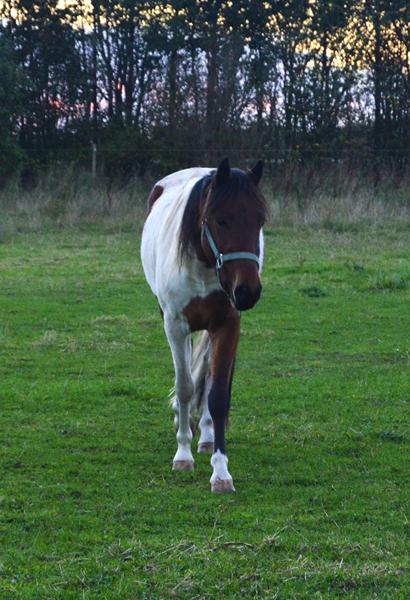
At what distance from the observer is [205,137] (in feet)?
76.8

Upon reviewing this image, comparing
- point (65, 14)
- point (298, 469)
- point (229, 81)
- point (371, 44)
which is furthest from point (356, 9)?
point (298, 469)

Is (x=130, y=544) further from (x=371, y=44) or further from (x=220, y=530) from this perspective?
(x=371, y=44)

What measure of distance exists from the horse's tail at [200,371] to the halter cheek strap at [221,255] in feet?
3.45

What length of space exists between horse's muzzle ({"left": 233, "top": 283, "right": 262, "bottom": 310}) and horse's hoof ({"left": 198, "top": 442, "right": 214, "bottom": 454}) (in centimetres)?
135

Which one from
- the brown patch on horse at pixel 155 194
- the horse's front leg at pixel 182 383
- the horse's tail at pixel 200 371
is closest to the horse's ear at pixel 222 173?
the horse's front leg at pixel 182 383

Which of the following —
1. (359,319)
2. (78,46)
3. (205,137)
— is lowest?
(359,319)

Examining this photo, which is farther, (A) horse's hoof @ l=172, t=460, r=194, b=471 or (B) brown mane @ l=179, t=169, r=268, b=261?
(A) horse's hoof @ l=172, t=460, r=194, b=471

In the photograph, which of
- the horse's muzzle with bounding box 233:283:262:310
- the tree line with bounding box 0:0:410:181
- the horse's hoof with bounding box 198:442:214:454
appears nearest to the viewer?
the horse's muzzle with bounding box 233:283:262:310

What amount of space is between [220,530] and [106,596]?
807 millimetres

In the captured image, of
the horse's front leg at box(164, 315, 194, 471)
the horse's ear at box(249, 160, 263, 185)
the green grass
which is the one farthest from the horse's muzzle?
the green grass

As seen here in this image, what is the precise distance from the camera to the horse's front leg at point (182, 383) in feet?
17.0

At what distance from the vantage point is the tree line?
24.8m

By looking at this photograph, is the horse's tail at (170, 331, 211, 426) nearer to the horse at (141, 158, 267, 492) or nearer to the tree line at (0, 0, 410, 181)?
the horse at (141, 158, 267, 492)

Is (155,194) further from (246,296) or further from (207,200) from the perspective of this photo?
(246,296)
